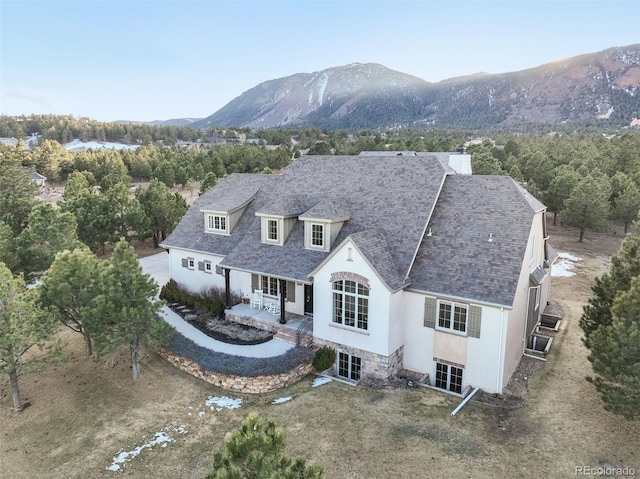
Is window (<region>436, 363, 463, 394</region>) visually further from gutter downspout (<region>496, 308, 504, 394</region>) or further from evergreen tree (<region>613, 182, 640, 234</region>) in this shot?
evergreen tree (<region>613, 182, 640, 234</region>)

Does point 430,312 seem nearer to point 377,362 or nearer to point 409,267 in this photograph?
point 409,267

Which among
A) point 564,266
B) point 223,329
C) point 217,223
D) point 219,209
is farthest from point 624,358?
point 564,266

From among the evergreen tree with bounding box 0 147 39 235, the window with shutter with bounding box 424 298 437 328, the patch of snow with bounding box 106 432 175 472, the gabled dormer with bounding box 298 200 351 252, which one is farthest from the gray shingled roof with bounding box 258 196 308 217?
the evergreen tree with bounding box 0 147 39 235

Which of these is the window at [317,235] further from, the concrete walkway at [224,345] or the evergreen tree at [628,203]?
the evergreen tree at [628,203]

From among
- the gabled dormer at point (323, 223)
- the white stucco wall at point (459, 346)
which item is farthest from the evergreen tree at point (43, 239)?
the white stucco wall at point (459, 346)

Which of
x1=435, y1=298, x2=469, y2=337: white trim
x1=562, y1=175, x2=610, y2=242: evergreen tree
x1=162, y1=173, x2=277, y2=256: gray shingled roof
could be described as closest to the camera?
x1=435, y1=298, x2=469, y2=337: white trim
